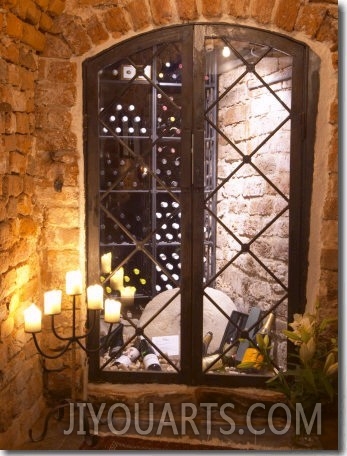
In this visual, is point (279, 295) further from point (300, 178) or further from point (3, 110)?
point (3, 110)

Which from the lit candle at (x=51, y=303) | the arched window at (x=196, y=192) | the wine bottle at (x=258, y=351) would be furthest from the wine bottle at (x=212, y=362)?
the lit candle at (x=51, y=303)

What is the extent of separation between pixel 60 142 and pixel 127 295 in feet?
3.39

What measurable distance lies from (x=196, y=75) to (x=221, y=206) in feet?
3.55

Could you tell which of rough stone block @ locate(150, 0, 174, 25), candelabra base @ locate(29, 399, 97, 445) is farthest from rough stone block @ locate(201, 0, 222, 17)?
candelabra base @ locate(29, 399, 97, 445)

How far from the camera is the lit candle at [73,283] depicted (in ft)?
8.91

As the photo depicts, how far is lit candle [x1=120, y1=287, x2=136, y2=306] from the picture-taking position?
342 cm

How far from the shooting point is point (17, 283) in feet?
8.39

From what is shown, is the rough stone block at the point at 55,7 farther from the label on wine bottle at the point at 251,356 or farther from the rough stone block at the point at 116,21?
the label on wine bottle at the point at 251,356

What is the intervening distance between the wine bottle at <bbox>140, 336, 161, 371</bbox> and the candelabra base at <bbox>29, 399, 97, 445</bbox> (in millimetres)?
385

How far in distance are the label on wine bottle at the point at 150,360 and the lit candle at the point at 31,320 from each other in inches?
29.2

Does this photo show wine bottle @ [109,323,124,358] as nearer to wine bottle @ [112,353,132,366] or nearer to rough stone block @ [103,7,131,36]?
wine bottle @ [112,353,132,366]

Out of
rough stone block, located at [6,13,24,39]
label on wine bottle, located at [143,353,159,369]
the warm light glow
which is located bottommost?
label on wine bottle, located at [143,353,159,369]

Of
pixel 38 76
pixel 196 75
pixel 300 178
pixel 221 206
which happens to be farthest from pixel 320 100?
pixel 38 76

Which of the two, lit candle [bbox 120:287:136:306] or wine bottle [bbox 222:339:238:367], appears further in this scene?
lit candle [bbox 120:287:136:306]
